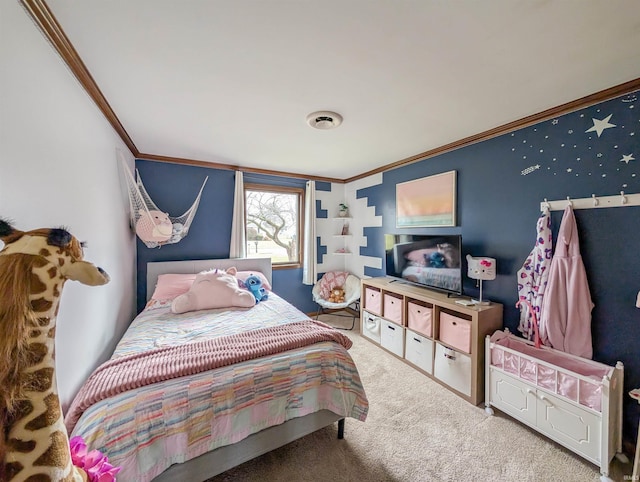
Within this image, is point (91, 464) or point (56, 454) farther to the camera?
point (91, 464)

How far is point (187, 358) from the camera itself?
136 cm

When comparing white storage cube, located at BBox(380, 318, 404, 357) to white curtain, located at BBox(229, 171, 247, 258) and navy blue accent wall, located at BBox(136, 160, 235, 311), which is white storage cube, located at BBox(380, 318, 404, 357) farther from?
navy blue accent wall, located at BBox(136, 160, 235, 311)

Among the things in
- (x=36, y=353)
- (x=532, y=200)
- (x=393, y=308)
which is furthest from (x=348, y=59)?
(x=393, y=308)

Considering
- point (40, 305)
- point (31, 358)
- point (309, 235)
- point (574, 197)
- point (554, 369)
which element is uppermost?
point (574, 197)

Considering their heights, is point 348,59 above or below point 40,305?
above

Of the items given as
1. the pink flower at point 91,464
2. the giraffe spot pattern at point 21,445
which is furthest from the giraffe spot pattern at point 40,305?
the pink flower at point 91,464

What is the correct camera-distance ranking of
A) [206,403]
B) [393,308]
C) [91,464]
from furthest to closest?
[393,308]
[206,403]
[91,464]

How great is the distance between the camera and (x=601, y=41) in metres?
1.23

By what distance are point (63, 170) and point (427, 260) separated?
2.82m

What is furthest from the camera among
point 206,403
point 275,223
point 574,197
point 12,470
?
point 275,223

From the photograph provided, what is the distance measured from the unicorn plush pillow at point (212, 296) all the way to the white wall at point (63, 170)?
52 centimetres

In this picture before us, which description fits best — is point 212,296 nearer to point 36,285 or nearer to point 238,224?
point 238,224

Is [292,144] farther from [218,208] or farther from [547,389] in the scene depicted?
[547,389]

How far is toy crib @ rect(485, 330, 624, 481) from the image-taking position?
145 cm
